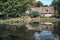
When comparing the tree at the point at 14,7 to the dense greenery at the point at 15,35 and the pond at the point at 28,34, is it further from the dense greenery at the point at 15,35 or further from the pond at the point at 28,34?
the dense greenery at the point at 15,35

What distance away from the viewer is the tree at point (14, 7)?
5434 centimetres

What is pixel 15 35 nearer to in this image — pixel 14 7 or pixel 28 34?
pixel 28 34

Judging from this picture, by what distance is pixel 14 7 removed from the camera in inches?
2142

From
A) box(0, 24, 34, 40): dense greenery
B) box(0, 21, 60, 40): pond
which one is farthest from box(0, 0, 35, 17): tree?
box(0, 24, 34, 40): dense greenery

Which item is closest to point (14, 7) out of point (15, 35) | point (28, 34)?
point (28, 34)

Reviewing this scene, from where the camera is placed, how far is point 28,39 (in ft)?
61.7

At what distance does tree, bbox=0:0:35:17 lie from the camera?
2140 inches

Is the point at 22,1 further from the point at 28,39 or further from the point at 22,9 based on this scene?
the point at 28,39

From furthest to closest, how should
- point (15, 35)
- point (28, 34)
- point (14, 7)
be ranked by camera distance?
point (14, 7) < point (28, 34) < point (15, 35)

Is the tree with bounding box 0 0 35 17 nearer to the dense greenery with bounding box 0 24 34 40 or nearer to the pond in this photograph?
the pond

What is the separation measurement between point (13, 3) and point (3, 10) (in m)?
2.92

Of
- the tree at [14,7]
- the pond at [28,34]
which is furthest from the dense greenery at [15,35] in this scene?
the tree at [14,7]

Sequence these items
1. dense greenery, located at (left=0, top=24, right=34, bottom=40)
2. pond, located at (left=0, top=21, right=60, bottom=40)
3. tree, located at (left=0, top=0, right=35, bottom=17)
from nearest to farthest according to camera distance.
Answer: dense greenery, located at (left=0, top=24, right=34, bottom=40), pond, located at (left=0, top=21, right=60, bottom=40), tree, located at (left=0, top=0, right=35, bottom=17)

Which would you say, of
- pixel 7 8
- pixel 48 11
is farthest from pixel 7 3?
pixel 48 11
